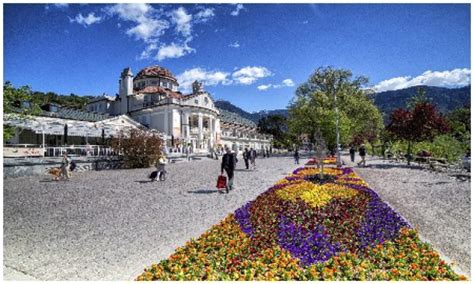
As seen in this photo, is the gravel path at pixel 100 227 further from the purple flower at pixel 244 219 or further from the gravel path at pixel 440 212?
the gravel path at pixel 440 212

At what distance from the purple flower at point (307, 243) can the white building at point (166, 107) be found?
44.6m

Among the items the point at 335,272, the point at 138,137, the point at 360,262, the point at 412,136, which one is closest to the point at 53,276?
the point at 335,272

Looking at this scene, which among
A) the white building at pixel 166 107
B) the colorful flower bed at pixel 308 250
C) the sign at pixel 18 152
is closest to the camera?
the colorful flower bed at pixel 308 250

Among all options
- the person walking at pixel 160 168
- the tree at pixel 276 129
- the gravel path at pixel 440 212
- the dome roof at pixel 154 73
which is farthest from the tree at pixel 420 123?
the tree at pixel 276 129

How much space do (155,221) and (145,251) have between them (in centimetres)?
205

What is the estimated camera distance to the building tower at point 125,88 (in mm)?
57562

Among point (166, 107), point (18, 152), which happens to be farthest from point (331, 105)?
point (18, 152)

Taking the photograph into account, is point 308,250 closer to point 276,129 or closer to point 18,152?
point 18,152

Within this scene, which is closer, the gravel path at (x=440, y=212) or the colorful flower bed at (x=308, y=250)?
the colorful flower bed at (x=308, y=250)

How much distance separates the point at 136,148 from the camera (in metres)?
25.5

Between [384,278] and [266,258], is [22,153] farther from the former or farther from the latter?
[384,278]

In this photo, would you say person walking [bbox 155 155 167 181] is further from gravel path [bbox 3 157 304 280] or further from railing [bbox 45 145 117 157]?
railing [bbox 45 145 117 157]

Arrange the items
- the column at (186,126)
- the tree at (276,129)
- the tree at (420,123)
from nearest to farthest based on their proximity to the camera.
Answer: the tree at (420,123), the column at (186,126), the tree at (276,129)

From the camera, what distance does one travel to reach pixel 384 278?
4.29 m
